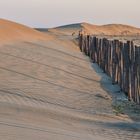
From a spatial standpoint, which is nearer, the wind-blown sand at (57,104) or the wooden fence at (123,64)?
the wind-blown sand at (57,104)

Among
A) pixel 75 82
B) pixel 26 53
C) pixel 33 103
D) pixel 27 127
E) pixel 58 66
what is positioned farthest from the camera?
pixel 26 53

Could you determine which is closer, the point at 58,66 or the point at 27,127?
the point at 27,127

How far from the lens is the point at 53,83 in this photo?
16.0m

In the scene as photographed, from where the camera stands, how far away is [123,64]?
16297 millimetres

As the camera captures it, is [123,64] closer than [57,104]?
No

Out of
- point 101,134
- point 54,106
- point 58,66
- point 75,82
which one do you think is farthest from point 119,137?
point 58,66

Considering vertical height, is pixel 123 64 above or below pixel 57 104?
above

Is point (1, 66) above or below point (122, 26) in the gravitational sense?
above

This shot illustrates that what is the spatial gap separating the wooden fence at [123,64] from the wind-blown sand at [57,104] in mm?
344

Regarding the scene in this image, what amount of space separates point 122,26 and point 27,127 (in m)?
114

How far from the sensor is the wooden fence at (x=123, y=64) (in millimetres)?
14523

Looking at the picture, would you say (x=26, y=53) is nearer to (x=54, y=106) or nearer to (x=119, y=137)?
(x=54, y=106)

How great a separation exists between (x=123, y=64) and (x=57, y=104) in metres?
4.09

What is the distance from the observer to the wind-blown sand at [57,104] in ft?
30.7
